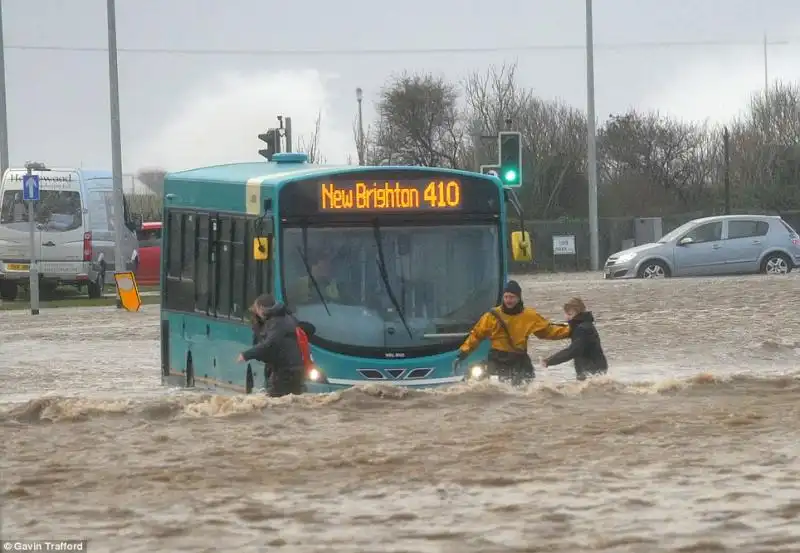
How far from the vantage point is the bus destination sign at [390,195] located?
63.1ft

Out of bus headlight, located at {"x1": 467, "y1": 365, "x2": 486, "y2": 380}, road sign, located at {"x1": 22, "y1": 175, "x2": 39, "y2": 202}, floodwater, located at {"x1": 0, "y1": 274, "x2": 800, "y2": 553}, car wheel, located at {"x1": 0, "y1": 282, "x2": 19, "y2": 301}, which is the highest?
road sign, located at {"x1": 22, "y1": 175, "x2": 39, "y2": 202}

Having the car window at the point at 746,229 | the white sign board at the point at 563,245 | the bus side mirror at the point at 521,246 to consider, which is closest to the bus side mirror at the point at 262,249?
the bus side mirror at the point at 521,246

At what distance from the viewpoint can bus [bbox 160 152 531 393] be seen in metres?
18.6

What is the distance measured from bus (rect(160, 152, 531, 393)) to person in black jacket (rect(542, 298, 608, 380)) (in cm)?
127

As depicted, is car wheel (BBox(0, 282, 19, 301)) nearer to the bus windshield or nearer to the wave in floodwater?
the wave in floodwater

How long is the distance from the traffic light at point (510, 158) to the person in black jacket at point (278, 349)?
10.7m

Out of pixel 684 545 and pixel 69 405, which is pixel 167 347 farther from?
pixel 684 545

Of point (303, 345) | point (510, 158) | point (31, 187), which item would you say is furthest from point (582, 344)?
point (31, 187)

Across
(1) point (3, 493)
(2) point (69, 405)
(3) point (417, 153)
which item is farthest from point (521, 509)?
(3) point (417, 153)

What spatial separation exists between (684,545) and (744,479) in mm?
2736

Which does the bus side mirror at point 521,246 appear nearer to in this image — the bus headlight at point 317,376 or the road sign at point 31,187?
the bus headlight at point 317,376

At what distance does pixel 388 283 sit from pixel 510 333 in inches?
67.4

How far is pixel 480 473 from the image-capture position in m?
13.1

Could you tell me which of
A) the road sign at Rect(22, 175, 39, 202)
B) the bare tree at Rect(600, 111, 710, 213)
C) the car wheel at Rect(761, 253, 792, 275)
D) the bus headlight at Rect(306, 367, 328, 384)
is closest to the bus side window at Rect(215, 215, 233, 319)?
the bus headlight at Rect(306, 367, 328, 384)
